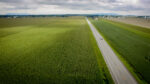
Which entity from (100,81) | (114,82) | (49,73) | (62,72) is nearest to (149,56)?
(114,82)

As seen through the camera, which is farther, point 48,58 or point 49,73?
point 48,58

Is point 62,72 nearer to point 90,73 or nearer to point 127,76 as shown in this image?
point 90,73

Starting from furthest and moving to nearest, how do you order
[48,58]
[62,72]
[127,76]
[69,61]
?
[48,58]
[69,61]
[62,72]
[127,76]

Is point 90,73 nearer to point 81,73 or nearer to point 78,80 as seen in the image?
point 81,73

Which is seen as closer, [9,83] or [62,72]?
[9,83]

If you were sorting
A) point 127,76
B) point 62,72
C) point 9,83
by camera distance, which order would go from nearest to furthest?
point 9,83 → point 127,76 → point 62,72

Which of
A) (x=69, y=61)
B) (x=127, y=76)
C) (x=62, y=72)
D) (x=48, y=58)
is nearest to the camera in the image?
(x=127, y=76)

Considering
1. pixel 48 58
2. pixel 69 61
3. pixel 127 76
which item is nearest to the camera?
pixel 127 76

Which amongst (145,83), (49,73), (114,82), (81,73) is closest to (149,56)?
(145,83)
